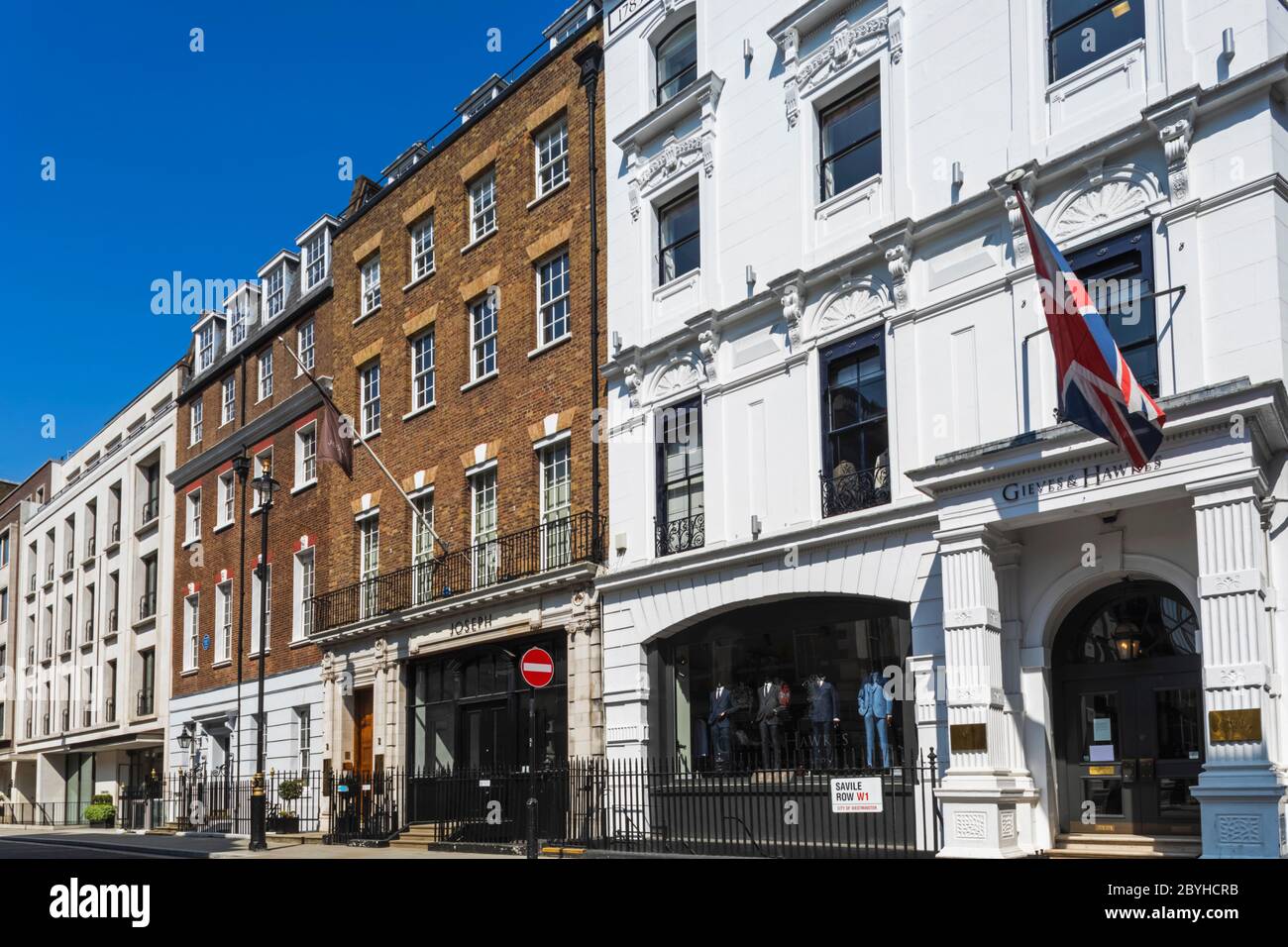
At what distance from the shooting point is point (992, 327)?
52.4 ft

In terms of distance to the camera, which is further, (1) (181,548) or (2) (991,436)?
(1) (181,548)

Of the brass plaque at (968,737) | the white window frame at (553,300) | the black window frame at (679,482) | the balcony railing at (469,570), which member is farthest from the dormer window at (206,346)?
the brass plaque at (968,737)

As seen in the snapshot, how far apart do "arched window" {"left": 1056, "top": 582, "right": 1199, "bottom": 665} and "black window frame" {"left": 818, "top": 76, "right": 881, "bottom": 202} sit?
6890 millimetres

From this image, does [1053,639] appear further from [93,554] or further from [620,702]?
[93,554]

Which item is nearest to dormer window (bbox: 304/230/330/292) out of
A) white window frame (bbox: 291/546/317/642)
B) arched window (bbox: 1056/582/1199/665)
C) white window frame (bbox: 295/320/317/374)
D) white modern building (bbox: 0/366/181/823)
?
white window frame (bbox: 295/320/317/374)

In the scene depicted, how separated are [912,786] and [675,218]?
10.7 metres

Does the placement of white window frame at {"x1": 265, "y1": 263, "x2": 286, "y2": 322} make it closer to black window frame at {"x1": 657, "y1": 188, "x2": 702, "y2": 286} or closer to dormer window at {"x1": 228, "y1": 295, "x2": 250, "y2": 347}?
dormer window at {"x1": 228, "y1": 295, "x2": 250, "y2": 347}

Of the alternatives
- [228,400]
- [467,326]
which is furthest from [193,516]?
[467,326]

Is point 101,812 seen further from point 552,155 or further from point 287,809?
point 552,155

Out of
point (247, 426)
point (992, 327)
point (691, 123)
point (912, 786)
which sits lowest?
point (912, 786)

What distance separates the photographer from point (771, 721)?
18.6 meters

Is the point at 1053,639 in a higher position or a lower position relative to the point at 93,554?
lower

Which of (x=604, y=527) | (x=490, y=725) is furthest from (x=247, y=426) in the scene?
(x=604, y=527)

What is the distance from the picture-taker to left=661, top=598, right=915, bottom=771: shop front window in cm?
1697
